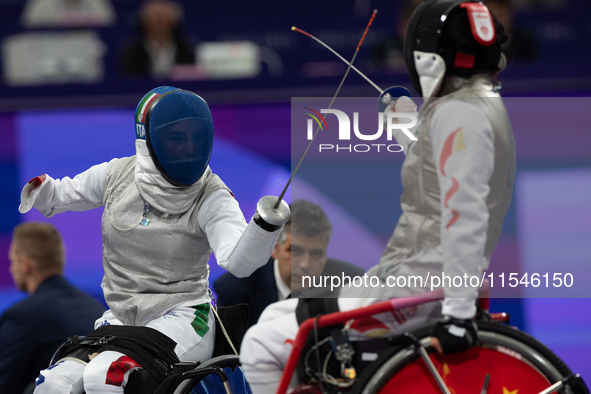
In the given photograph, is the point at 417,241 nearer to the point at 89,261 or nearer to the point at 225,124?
the point at 225,124

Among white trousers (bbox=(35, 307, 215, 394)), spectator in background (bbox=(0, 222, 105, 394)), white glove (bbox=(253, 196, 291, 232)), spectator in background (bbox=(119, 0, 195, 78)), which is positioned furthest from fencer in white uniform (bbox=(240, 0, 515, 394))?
spectator in background (bbox=(119, 0, 195, 78))

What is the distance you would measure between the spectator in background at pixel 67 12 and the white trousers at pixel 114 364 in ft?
13.4

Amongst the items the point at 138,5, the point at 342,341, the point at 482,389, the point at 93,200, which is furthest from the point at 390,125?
the point at 138,5

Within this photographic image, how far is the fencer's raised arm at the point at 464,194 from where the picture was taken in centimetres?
181

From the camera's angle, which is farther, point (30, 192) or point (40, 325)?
point (40, 325)

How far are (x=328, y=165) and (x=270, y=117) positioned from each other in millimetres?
1925

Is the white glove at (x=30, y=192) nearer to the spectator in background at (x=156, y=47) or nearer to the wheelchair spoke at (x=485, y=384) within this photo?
the wheelchair spoke at (x=485, y=384)

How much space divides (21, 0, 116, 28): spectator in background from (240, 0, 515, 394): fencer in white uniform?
4476mm

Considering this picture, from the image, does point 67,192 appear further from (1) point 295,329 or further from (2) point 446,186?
(2) point 446,186

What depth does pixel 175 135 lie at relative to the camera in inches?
92.7

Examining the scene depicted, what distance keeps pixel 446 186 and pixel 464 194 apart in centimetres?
5

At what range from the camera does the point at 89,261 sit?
13.2 ft

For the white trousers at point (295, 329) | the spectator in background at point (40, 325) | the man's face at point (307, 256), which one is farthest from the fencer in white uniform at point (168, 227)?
the spectator in background at point (40, 325)

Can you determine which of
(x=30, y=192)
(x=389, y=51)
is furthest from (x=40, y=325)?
(x=389, y=51)
